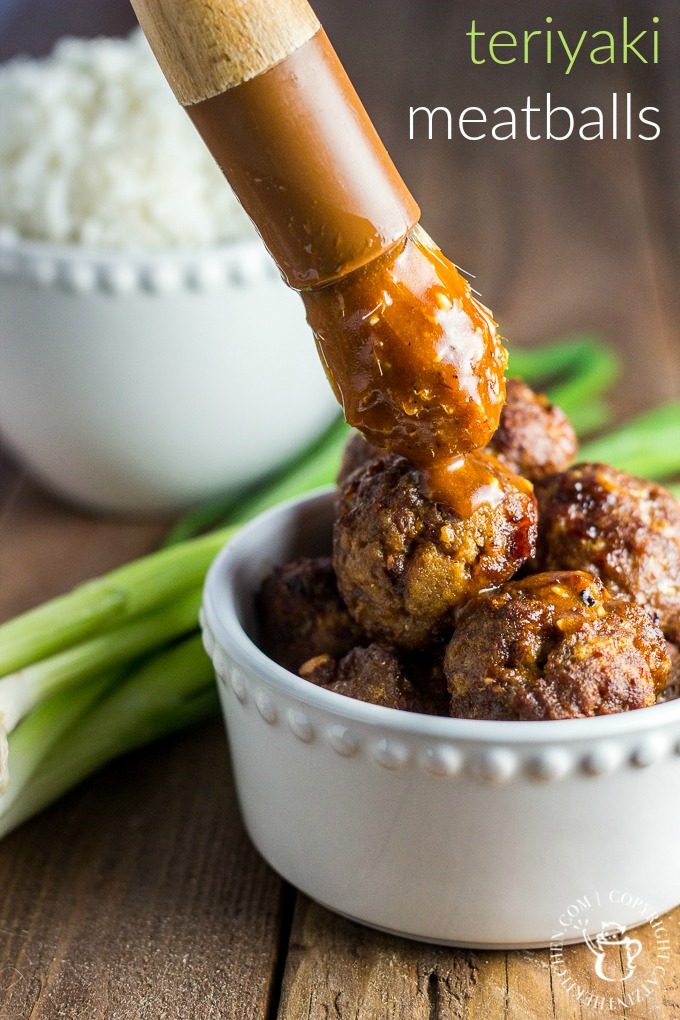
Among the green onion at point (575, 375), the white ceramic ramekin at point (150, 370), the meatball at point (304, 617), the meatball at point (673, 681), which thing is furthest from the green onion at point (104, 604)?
the green onion at point (575, 375)

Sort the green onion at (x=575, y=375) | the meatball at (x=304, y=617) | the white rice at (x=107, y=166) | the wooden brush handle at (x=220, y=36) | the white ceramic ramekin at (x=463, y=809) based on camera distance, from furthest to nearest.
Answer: the green onion at (x=575, y=375) < the white rice at (x=107, y=166) < the meatball at (x=304, y=617) < the white ceramic ramekin at (x=463, y=809) < the wooden brush handle at (x=220, y=36)

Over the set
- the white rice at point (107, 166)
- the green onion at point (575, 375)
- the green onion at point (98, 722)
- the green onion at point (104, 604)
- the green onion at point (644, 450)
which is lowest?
the green onion at point (575, 375)

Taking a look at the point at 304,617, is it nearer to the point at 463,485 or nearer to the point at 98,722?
the point at 463,485

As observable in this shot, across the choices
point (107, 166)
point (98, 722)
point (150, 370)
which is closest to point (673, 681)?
point (98, 722)

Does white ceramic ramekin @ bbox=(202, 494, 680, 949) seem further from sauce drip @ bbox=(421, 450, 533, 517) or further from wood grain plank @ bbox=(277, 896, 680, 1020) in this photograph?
sauce drip @ bbox=(421, 450, 533, 517)

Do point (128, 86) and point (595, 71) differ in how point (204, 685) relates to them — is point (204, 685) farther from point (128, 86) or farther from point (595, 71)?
point (595, 71)

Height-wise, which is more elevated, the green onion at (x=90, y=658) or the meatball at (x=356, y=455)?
the meatball at (x=356, y=455)

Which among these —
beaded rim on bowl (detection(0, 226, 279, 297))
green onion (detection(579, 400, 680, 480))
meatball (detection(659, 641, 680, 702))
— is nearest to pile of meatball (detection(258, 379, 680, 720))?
meatball (detection(659, 641, 680, 702))

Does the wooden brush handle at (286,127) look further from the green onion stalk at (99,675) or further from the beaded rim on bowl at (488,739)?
the green onion stalk at (99,675)
